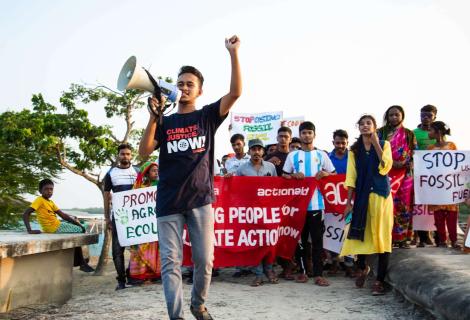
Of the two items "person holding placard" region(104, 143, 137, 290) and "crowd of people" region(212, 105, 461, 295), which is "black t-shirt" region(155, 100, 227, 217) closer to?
"crowd of people" region(212, 105, 461, 295)

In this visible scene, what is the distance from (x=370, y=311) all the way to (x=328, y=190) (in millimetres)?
2273

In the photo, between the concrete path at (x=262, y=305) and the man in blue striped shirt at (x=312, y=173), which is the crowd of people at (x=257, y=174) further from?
the concrete path at (x=262, y=305)

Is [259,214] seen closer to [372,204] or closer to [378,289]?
[372,204]

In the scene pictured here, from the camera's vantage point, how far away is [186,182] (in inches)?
140

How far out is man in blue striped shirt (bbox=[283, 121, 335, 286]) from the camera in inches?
247

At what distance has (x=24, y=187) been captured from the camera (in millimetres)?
13250

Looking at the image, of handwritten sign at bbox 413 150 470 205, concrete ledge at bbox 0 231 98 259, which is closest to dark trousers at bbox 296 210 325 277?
handwritten sign at bbox 413 150 470 205

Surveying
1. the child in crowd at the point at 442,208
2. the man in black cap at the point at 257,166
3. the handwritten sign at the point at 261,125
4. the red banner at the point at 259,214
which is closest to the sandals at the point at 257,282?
the man in black cap at the point at 257,166

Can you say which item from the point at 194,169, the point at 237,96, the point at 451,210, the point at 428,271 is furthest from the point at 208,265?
the point at 451,210

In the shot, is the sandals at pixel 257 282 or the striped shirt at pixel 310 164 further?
the striped shirt at pixel 310 164

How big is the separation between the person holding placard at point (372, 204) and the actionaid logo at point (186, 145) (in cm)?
241

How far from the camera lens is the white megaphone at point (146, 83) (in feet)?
11.7

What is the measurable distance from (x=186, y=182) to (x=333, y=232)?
3.90m

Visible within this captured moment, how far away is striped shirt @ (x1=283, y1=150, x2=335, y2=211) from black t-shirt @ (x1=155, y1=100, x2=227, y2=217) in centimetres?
302
